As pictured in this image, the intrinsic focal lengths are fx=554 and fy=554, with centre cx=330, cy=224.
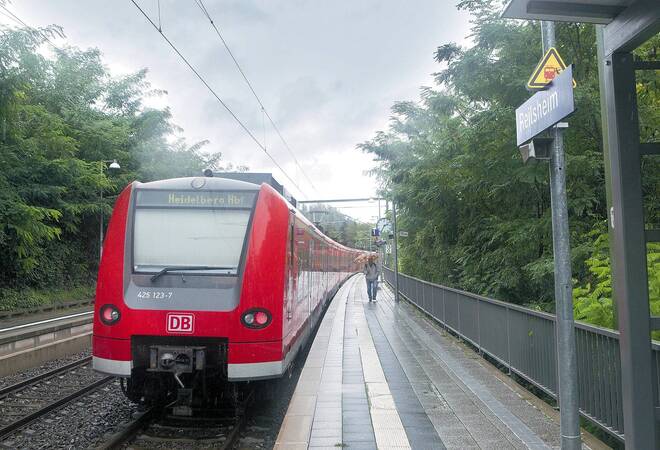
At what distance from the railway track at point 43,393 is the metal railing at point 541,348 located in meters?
5.84

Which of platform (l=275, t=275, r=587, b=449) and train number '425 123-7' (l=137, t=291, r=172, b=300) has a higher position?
train number '425 123-7' (l=137, t=291, r=172, b=300)

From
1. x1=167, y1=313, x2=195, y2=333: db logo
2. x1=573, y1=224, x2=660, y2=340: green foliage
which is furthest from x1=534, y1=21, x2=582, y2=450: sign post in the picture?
x1=167, y1=313, x2=195, y2=333: db logo

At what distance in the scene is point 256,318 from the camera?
224 inches

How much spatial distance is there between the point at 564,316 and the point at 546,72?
169cm

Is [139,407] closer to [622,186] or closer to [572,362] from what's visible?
[572,362]

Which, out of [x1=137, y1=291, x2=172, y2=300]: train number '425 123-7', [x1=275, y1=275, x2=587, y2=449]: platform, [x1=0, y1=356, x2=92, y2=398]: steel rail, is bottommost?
[x1=0, y1=356, x2=92, y2=398]: steel rail

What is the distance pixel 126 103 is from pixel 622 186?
112ft

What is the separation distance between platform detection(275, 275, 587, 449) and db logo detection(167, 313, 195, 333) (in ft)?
4.44

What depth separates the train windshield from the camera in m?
6.05

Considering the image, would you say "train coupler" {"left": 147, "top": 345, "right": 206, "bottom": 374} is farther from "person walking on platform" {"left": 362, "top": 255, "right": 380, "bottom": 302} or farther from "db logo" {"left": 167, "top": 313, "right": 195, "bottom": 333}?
"person walking on platform" {"left": 362, "top": 255, "right": 380, "bottom": 302}

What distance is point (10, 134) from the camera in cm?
1573

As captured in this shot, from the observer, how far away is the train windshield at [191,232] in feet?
19.8

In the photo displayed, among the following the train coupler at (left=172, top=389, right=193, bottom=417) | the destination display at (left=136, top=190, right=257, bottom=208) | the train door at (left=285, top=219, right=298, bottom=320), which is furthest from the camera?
the train door at (left=285, top=219, right=298, bottom=320)

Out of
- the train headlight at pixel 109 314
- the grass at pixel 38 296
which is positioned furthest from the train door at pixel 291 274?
the grass at pixel 38 296
